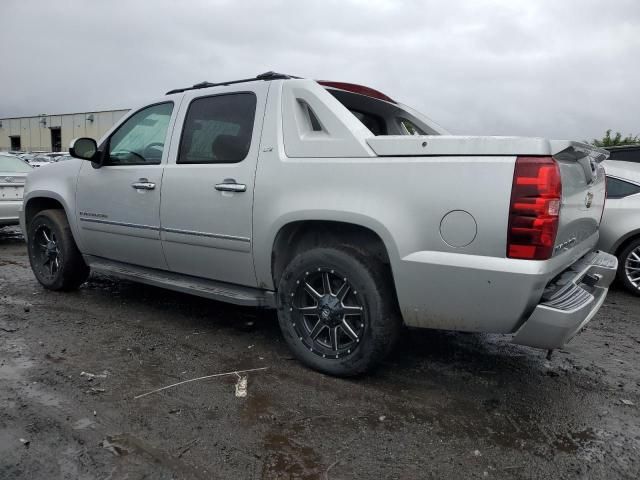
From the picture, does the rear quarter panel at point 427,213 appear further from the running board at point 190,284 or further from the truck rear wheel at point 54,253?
the truck rear wheel at point 54,253

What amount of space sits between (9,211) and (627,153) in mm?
9620

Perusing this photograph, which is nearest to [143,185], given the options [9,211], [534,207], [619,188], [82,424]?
[82,424]

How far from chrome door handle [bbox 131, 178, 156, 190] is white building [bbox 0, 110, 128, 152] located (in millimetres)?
52480

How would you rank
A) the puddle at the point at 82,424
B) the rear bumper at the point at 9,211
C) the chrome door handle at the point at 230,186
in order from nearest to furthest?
the puddle at the point at 82,424, the chrome door handle at the point at 230,186, the rear bumper at the point at 9,211

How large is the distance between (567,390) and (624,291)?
3.38m

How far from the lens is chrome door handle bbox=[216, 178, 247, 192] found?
11.3 feet

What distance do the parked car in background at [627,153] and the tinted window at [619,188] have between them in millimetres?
1769

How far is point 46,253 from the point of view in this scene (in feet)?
17.2

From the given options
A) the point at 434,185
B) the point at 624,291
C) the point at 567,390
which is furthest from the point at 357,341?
the point at 624,291

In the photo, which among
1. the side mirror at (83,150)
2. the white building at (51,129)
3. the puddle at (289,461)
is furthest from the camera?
the white building at (51,129)

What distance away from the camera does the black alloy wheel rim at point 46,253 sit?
5.09 meters

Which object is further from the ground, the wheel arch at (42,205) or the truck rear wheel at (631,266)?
the wheel arch at (42,205)

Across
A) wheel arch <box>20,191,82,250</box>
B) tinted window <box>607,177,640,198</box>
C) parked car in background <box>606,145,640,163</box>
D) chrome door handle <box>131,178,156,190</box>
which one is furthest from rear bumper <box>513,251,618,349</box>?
parked car in background <box>606,145,640,163</box>

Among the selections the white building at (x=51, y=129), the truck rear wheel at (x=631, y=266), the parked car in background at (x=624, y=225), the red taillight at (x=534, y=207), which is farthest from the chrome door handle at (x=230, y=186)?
the white building at (x=51, y=129)
